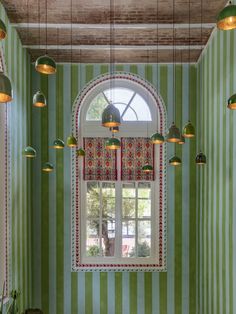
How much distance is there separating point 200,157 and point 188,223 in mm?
2182

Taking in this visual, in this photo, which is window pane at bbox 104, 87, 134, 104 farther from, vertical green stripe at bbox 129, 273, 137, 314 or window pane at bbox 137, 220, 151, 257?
vertical green stripe at bbox 129, 273, 137, 314

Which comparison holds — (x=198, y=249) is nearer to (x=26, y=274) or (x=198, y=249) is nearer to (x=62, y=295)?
(x=62, y=295)

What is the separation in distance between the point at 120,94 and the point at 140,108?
51cm

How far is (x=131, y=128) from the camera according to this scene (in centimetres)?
711

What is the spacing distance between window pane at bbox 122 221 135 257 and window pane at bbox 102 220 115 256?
0.73 ft

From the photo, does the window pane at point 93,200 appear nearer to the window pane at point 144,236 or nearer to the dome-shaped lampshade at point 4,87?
the window pane at point 144,236

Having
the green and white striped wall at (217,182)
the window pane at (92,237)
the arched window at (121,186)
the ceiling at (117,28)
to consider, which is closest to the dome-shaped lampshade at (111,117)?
the green and white striped wall at (217,182)

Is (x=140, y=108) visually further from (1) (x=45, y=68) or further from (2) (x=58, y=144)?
(1) (x=45, y=68)

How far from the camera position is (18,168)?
5.91 m

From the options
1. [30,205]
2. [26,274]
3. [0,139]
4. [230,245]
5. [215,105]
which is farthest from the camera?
[30,205]

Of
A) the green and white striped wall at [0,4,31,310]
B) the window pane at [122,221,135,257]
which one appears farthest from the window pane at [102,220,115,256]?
the green and white striped wall at [0,4,31,310]

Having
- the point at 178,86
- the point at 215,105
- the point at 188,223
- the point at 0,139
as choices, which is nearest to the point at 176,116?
the point at 178,86

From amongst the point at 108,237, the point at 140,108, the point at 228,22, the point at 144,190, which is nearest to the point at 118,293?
the point at 108,237

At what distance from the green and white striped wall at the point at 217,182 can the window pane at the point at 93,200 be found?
2014 millimetres
